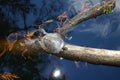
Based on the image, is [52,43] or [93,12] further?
[93,12]

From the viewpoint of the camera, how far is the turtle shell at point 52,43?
3871mm

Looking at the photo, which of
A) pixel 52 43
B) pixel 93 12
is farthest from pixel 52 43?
pixel 93 12

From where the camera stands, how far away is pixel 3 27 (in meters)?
6.87

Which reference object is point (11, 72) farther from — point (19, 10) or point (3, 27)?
point (19, 10)

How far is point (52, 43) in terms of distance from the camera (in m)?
3.86

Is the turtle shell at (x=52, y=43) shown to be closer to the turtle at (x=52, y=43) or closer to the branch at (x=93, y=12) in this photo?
the turtle at (x=52, y=43)

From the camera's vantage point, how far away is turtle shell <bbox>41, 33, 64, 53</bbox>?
3.87 metres

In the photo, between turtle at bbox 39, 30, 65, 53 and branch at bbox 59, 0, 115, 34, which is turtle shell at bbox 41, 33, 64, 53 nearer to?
turtle at bbox 39, 30, 65, 53

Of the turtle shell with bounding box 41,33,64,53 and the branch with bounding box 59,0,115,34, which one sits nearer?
the turtle shell with bounding box 41,33,64,53

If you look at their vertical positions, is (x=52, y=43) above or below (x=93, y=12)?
below

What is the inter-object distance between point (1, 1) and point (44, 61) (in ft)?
7.14

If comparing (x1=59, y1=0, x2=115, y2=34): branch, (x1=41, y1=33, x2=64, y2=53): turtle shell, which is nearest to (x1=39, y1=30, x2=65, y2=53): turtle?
(x1=41, y1=33, x2=64, y2=53): turtle shell

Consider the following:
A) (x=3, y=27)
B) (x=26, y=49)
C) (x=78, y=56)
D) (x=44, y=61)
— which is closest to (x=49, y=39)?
(x=78, y=56)

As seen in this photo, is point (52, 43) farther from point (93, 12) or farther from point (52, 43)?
point (93, 12)
